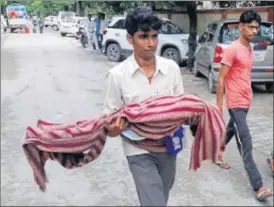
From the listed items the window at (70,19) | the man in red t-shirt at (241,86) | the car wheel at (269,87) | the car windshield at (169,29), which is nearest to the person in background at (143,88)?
the man in red t-shirt at (241,86)

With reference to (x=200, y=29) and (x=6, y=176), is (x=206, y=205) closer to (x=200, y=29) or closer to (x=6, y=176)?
(x=6, y=176)

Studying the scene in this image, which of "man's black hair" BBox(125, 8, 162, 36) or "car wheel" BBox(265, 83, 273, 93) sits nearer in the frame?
"man's black hair" BBox(125, 8, 162, 36)

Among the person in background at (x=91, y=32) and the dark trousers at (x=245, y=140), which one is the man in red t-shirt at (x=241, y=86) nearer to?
the dark trousers at (x=245, y=140)

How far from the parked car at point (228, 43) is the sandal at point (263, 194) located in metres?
4.16

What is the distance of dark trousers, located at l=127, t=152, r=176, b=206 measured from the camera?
234 centimetres

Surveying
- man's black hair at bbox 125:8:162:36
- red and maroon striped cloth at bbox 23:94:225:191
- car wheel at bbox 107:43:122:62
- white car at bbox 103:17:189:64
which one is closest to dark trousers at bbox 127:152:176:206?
red and maroon striped cloth at bbox 23:94:225:191

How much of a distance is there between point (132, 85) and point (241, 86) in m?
1.79

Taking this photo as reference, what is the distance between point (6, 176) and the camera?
15.5ft

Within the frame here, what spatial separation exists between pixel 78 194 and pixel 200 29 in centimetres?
1035

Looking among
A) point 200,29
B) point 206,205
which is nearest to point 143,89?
point 206,205

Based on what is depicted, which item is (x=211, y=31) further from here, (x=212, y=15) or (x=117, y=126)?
(x=117, y=126)

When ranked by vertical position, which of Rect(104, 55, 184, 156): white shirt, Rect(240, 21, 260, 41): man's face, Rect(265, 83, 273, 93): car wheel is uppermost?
Rect(240, 21, 260, 41): man's face

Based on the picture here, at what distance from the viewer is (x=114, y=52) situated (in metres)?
14.8

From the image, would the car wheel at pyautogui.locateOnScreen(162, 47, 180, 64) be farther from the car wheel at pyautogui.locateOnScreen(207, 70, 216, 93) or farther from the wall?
the car wheel at pyautogui.locateOnScreen(207, 70, 216, 93)
